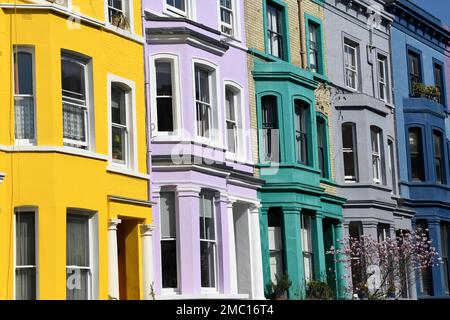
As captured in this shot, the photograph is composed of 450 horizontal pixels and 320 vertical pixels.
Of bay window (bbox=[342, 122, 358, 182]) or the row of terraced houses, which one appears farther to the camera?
bay window (bbox=[342, 122, 358, 182])

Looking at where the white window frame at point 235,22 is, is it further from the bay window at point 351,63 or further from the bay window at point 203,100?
the bay window at point 351,63

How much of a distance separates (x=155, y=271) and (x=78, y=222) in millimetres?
1767

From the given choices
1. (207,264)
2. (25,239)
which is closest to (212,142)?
(207,264)

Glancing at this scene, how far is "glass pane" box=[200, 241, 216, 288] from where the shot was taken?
13.5 meters

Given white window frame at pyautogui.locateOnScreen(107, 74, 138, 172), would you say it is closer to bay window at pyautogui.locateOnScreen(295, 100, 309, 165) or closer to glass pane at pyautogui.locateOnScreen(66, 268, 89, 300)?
glass pane at pyautogui.locateOnScreen(66, 268, 89, 300)

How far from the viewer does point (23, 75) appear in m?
11.0

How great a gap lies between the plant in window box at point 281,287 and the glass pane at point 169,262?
1.71 metres

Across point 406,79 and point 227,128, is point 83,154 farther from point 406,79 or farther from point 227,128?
Answer: point 406,79

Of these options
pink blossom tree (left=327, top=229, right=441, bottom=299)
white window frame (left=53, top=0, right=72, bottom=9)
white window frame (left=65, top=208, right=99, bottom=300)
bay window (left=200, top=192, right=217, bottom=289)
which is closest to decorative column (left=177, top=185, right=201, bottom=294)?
bay window (left=200, top=192, right=217, bottom=289)

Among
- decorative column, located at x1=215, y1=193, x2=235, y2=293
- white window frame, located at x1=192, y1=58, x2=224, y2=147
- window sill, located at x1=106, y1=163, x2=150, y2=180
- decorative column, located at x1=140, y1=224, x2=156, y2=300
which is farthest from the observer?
white window frame, located at x1=192, y1=58, x2=224, y2=147

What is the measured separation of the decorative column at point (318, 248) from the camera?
1455cm

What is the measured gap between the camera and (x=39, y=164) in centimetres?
1077

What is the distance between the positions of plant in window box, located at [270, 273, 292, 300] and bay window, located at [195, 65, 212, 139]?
2.39 meters
